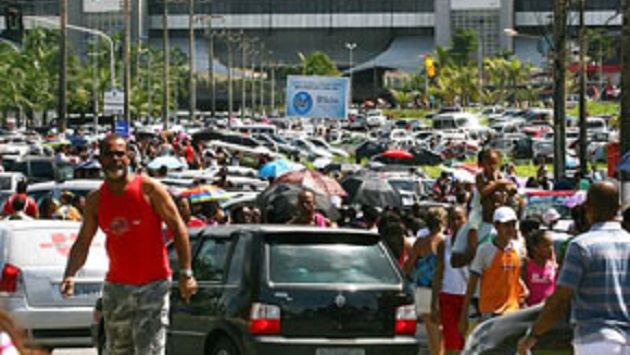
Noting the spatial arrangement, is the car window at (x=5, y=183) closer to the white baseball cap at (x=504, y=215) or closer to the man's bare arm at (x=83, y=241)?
the white baseball cap at (x=504, y=215)

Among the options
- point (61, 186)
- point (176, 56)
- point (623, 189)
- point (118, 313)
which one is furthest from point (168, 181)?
point (176, 56)

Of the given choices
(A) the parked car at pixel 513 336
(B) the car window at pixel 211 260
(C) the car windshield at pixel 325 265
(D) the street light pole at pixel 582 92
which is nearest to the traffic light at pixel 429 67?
(D) the street light pole at pixel 582 92

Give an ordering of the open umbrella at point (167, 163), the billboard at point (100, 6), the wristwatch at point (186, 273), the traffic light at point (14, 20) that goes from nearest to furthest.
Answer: the wristwatch at point (186, 273)
the open umbrella at point (167, 163)
the traffic light at point (14, 20)
the billboard at point (100, 6)

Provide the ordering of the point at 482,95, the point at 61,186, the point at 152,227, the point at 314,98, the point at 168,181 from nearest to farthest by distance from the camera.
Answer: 1. the point at 152,227
2. the point at 61,186
3. the point at 168,181
4. the point at 314,98
5. the point at 482,95

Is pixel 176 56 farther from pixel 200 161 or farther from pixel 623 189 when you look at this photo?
pixel 623 189

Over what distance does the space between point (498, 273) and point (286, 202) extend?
11094 millimetres

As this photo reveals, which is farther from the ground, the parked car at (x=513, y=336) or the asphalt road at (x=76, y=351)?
the parked car at (x=513, y=336)

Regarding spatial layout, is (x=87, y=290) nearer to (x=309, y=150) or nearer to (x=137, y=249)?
(x=137, y=249)

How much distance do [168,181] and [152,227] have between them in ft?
71.9

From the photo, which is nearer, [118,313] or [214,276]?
[118,313]

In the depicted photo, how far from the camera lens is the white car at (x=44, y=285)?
1423cm

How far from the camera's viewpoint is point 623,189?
18.7 m

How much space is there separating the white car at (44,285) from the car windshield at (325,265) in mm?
3390

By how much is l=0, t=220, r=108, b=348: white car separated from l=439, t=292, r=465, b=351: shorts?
3266 mm
